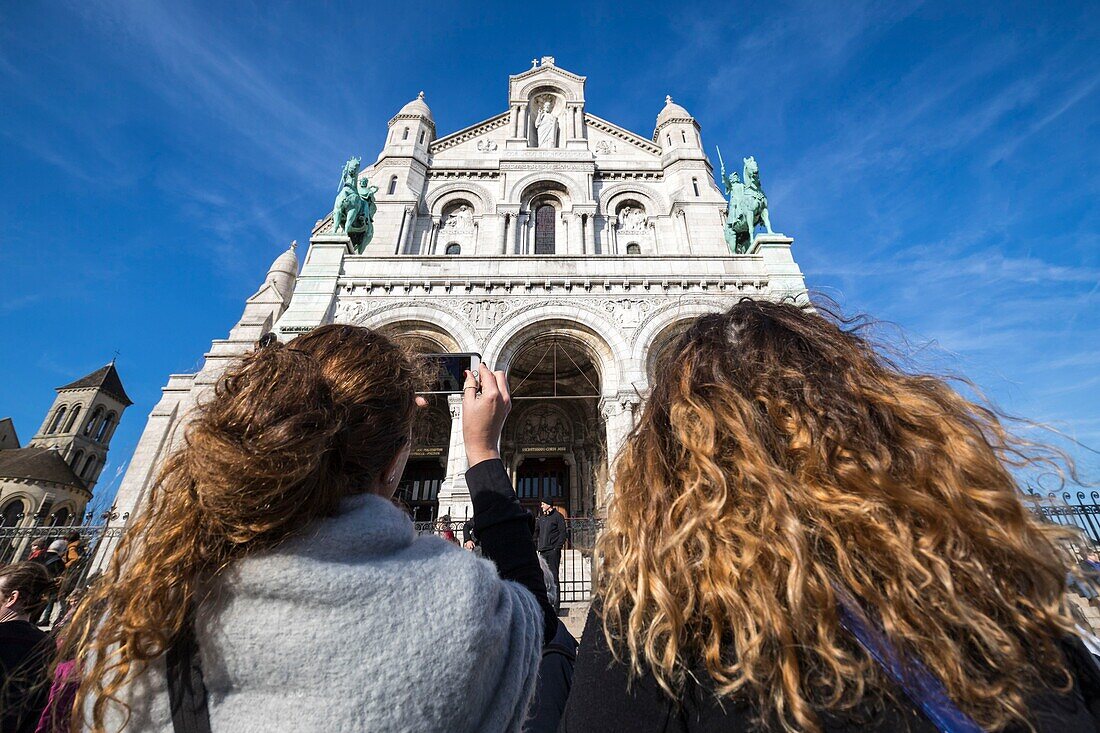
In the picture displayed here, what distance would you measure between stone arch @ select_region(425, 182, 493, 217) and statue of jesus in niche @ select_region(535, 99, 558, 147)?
4.06m

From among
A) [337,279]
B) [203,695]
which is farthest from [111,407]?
[203,695]

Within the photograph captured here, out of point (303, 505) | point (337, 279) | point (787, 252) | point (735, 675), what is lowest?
point (735, 675)

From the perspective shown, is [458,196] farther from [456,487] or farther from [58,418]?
[58,418]

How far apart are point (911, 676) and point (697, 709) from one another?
0.34 meters

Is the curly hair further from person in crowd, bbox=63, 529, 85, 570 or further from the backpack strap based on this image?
person in crowd, bbox=63, 529, 85, 570

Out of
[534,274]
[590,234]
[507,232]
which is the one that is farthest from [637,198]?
[534,274]

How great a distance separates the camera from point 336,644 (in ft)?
3.12

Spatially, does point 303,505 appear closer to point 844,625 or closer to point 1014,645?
point 844,625

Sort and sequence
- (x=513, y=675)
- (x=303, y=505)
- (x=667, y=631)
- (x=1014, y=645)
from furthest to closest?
(x=513, y=675) < (x=303, y=505) < (x=667, y=631) < (x=1014, y=645)

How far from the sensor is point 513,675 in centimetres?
113

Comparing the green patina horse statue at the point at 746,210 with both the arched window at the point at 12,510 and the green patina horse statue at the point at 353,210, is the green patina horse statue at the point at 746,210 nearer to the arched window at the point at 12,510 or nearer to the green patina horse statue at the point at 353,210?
the green patina horse statue at the point at 353,210

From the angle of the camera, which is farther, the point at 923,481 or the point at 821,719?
the point at 923,481

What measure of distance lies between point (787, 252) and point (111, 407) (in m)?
50.4

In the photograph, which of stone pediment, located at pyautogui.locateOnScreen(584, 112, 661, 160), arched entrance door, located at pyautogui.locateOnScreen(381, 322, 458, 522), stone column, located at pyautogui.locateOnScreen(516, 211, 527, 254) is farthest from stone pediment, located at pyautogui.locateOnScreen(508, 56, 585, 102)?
arched entrance door, located at pyautogui.locateOnScreen(381, 322, 458, 522)
